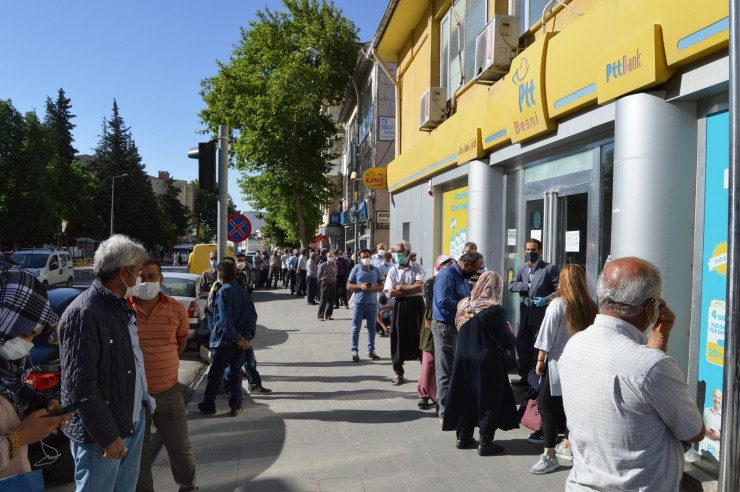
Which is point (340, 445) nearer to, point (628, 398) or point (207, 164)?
point (628, 398)

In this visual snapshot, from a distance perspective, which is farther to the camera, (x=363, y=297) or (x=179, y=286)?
(x=179, y=286)

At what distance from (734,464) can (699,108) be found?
3.32 m

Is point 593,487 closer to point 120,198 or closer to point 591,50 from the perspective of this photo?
point 591,50

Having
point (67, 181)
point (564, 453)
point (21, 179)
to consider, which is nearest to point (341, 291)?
point (564, 453)

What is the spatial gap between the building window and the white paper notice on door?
4.34 meters

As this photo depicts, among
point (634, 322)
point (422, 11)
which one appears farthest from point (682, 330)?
point (422, 11)

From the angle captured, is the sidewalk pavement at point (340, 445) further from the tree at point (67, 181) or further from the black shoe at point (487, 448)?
the tree at point (67, 181)

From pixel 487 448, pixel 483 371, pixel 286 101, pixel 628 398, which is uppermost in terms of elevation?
pixel 286 101

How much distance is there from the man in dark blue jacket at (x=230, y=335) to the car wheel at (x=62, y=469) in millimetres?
1984

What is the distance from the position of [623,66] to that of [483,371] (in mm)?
2865

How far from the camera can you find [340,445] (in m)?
5.78

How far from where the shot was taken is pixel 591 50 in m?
5.88

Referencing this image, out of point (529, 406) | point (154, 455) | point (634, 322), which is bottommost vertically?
point (154, 455)

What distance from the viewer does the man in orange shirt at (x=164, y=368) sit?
169 inches
